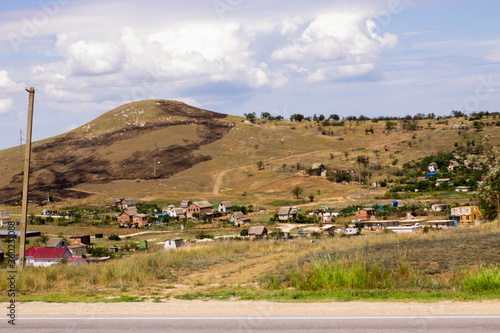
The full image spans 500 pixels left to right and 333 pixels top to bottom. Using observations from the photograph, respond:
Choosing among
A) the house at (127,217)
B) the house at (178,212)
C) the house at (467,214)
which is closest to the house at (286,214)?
the house at (178,212)

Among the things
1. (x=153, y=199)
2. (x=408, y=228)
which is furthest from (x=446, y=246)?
(x=153, y=199)

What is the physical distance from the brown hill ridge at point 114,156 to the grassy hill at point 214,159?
35 centimetres

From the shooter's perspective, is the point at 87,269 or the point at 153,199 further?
the point at 153,199

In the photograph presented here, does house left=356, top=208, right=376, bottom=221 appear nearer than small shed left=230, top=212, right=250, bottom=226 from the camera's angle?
Yes

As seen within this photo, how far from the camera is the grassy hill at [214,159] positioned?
12538 cm

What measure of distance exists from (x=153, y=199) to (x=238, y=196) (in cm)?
2296

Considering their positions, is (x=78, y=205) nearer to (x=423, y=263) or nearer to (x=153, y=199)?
(x=153, y=199)

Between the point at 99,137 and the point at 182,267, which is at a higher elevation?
the point at 99,137

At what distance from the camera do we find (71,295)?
14828 mm

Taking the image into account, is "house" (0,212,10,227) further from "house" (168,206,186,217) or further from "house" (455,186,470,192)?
"house" (455,186,470,192)
